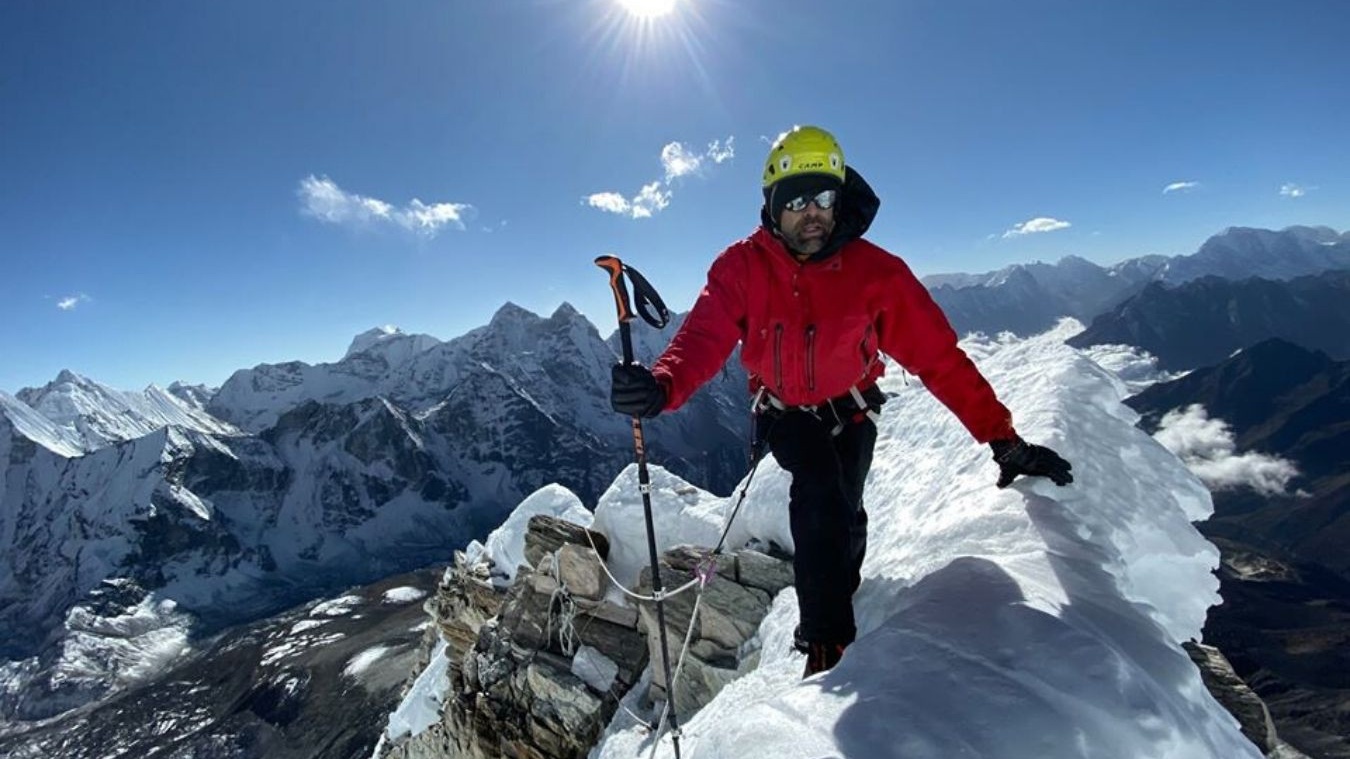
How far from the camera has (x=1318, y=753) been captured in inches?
4584

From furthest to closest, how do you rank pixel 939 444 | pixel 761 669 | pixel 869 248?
pixel 939 444 → pixel 761 669 → pixel 869 248

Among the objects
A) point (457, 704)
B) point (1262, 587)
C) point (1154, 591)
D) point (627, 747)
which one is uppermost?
point (1154, 591)

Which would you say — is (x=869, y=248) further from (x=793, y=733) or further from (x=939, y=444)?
(x=939, y=444)

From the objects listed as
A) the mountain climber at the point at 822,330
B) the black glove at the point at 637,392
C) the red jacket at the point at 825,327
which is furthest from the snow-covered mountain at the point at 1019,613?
the black glove at the point at 637,392

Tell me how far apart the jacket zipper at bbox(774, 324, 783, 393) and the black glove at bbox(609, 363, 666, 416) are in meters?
1.24

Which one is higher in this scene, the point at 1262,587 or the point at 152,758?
the point at 152,758

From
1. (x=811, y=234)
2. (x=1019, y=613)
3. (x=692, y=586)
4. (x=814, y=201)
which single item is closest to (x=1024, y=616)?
(x=1019, y=613)

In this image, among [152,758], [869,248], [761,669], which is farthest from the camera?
[152,758]

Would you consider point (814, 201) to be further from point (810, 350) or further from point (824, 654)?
point (824, 654)

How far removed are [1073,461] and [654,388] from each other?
161 inches

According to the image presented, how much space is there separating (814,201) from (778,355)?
1366mm

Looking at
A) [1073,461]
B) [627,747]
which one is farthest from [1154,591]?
[627,747]

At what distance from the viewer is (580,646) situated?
50.1ft

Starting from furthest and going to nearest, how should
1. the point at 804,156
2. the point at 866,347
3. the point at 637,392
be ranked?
the point at 866,347
the point at 804,156
the point at 637,392
